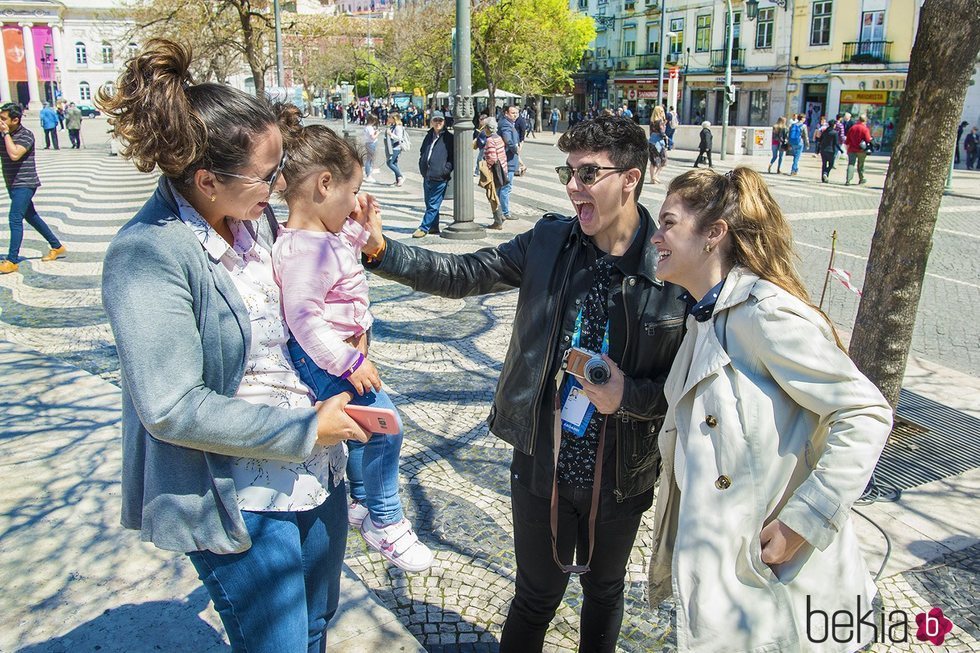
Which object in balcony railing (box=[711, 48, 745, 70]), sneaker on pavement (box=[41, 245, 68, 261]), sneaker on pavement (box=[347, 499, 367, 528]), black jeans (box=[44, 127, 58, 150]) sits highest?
balcony railing (box=[711, 48, 745, 70])

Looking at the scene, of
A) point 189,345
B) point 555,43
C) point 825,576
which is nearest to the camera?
point 189,345

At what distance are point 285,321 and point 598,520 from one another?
1125 millimetres

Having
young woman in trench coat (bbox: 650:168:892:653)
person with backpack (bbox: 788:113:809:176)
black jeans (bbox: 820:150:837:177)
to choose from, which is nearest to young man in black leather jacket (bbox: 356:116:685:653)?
young woman in trench coat (bbox: 650:168:892:653)

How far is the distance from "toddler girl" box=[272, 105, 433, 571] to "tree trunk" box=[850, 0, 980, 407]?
3.27 m

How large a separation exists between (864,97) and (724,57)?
11.6 m

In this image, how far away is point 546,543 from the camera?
7.93 ft

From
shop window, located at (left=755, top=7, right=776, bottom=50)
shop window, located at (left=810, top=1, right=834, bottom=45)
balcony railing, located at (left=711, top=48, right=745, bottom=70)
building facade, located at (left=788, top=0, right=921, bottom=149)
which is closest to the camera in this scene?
building facade, located at (left=788, top=0, right=921, bottom=149)

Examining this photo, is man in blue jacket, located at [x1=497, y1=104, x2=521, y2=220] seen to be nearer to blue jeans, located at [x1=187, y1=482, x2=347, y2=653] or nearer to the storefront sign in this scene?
blue jeans, located at [x1=187, y1=482, x2=347, y2=653]

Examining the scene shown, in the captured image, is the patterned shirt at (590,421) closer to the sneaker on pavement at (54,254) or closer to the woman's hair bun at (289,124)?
the woman's hair bun at (289,124)

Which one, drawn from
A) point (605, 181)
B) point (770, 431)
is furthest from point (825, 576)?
point (605, 181)

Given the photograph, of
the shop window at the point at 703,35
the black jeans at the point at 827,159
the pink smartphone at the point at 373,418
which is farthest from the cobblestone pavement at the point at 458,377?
the shop window at the point at 703,35

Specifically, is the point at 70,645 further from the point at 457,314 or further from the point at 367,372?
the point at 457,314

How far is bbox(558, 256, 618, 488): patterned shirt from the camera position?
2.36 metres

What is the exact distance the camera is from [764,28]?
4272 centimetres
